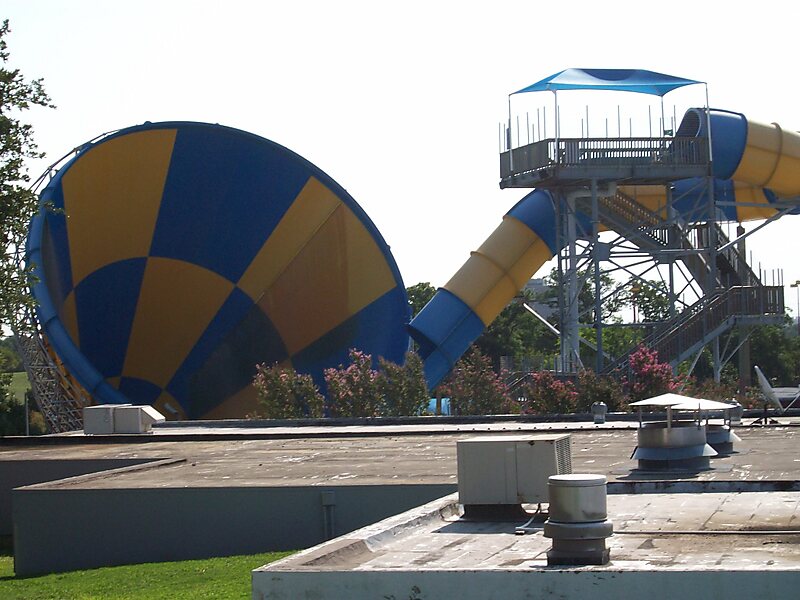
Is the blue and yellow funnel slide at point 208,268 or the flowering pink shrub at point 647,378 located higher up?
the blue and yellow funnel slide at point 208,268

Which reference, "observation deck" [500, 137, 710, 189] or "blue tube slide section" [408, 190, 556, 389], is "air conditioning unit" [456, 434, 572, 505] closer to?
"observation deck" [500, 137, 710, 189]

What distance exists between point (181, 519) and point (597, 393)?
17.0 meters

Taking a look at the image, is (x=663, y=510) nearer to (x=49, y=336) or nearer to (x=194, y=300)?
(x=49, y=336)

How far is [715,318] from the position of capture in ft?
126

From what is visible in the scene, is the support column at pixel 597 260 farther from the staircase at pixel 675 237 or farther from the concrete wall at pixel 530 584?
the concrete wall at pixel 530 584

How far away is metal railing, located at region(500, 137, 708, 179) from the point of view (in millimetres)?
37594

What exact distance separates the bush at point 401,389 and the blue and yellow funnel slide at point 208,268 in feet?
19.1

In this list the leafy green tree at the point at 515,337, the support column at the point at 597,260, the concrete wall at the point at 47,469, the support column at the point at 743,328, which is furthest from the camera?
the leafy green tree at the point at 515,337

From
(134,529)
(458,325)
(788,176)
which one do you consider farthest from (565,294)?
Result: (134,529)

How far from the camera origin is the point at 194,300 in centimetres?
4066

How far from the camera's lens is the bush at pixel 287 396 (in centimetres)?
3594

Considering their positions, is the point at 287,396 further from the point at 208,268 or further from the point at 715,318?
the point at 715,318

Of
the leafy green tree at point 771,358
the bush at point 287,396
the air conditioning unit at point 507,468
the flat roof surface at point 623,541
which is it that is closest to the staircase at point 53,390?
the bush at point 287,396

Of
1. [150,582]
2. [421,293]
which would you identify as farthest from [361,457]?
[421,293]
